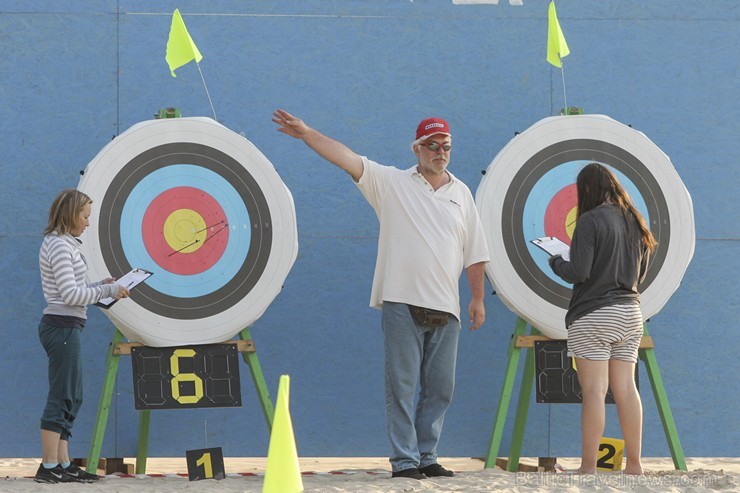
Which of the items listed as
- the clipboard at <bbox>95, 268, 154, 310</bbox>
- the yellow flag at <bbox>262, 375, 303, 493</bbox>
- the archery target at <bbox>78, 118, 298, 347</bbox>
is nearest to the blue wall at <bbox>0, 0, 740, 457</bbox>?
the archery target at <bbox>78, 118, 298, 347</bbox>

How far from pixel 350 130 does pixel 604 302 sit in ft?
4.49

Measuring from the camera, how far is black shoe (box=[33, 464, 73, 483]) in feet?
12.6

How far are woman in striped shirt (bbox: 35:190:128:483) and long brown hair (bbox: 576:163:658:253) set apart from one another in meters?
1.58

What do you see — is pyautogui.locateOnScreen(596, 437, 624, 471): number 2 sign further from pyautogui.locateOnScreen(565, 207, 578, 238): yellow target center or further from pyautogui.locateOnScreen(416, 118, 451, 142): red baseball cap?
pyautogui.locateOnScreen(416, 118, 451, 142): red baseball cap

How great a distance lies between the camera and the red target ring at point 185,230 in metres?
4.16

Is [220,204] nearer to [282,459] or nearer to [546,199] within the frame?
[546,199]

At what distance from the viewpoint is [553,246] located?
4.07 meters

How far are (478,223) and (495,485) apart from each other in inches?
35.8

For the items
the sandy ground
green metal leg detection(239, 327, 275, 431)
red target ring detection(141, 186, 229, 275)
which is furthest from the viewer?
red target ring detection(141, 186, 229, 275)

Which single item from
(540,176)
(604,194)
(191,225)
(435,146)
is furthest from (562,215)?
(191,225)

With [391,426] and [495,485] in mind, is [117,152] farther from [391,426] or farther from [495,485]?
[495,485]

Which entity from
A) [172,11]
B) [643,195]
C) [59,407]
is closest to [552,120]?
[643,195]

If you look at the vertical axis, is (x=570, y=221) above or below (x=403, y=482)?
above

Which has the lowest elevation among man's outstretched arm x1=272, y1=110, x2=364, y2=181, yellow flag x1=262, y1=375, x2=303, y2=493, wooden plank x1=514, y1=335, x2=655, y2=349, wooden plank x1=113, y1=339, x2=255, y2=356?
yellow flag x1=262, y1=375, x2=303, y2=493
